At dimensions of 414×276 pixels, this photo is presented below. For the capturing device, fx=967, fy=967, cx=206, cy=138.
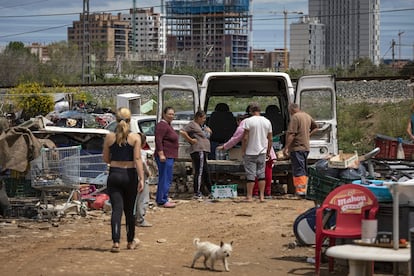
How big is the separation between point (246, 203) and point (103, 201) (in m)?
2.59

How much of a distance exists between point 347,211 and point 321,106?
8807mm

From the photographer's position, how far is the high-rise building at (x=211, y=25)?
15112cm

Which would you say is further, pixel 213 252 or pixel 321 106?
pixel 321 106

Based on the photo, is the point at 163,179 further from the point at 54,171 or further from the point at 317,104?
the point at 317,104

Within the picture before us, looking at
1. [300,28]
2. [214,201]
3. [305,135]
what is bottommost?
[214,201]

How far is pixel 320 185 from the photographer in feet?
36.7

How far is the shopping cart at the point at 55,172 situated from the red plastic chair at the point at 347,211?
5.44 metres

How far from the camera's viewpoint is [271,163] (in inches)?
682

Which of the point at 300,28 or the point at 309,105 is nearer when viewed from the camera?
the point at 309,105

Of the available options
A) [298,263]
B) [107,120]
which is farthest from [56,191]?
[107,120]

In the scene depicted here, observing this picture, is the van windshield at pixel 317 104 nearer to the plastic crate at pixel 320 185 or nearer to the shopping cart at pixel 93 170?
the shopping cart at pixel 93 170

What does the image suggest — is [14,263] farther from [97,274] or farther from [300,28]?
[300,28]

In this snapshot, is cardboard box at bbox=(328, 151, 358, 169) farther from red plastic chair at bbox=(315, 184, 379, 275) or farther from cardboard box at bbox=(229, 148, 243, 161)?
cardboard box at bbox=(229, 148, 243, 161)

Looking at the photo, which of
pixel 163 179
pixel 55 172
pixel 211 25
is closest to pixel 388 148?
pixel 163 179
